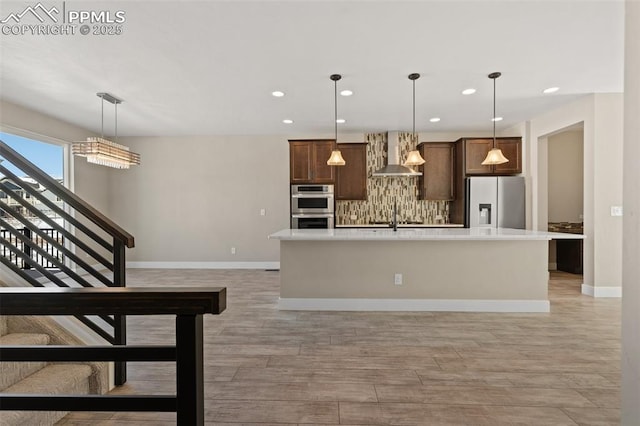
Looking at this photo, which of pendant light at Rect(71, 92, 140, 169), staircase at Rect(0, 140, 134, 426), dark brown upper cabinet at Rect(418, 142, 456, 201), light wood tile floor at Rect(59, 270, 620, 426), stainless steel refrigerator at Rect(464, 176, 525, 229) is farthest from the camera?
dark brown upper cabinet at Rect(418, 142, 456, 201)

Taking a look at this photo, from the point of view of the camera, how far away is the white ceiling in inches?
104

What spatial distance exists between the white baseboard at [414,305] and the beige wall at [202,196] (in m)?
3.06

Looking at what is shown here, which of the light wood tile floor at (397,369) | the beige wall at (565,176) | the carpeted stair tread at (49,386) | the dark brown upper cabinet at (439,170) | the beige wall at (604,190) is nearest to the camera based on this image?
the carpeted stair tread at (49,386)

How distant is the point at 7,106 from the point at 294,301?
486cm

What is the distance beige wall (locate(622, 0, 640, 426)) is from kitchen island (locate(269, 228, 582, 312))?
2.50 meters

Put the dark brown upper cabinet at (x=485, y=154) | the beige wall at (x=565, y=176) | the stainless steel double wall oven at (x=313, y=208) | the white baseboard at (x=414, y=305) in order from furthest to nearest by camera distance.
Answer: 1. the beige wall at (x=565, y=176)
2. the stainless steel double wall oven at (x=313, y=208)
3. the dark brown upper cabinet at (x=485, y=154)
4. the white baseboard at (x=414, y=305)

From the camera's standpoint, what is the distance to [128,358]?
81cm

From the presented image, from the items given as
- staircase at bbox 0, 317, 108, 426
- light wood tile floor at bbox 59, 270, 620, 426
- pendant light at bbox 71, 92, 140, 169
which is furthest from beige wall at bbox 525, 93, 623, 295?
pendant light at bbox 71, 92, 140, 169

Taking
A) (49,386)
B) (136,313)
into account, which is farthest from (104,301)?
(49,386)

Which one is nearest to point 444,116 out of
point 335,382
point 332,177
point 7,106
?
point 332,177

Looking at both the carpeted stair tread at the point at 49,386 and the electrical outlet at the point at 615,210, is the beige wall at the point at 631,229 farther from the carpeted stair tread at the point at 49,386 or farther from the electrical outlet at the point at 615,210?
the electrical outlet at the point at 615,210

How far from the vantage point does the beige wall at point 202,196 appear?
6863 millimetres

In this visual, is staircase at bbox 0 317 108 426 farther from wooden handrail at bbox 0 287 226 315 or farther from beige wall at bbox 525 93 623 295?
beige wall at bbox 525 93 623 295

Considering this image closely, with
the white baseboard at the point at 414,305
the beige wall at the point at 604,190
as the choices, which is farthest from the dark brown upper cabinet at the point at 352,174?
the beige wall at the point at 604,190
